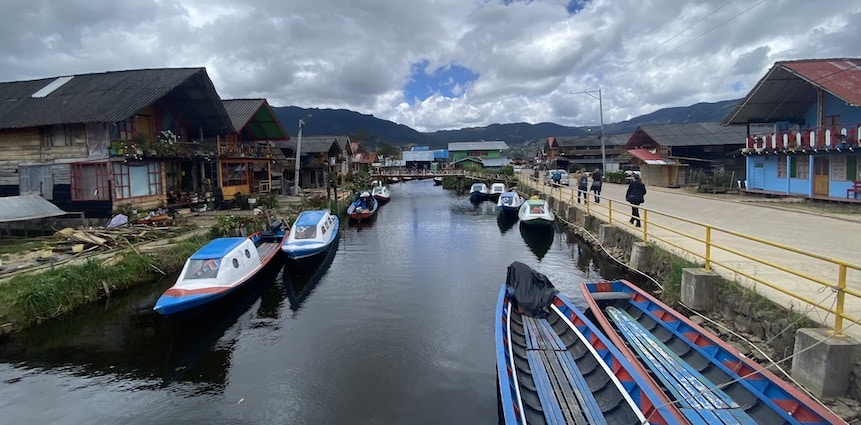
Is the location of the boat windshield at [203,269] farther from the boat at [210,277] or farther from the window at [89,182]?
the window at [89,182]

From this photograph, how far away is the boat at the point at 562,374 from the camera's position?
6594mm

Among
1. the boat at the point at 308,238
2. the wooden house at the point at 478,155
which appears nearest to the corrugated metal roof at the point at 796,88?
the boat at the point at 308,238

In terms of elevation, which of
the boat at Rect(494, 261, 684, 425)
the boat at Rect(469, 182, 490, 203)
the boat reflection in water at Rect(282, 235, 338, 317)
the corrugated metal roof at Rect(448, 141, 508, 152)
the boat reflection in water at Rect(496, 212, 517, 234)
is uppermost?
the corrugated metal roof at Rect(448, 141, 508, 152)

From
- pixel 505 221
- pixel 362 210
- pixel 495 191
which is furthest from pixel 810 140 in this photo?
pixel 495 191

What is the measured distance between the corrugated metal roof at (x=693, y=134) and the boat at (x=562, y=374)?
3835cm

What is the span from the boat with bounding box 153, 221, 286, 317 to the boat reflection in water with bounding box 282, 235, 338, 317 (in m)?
1.47

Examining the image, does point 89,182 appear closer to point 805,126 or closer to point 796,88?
point 796,88

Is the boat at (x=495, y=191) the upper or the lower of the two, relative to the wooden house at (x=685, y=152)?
lower

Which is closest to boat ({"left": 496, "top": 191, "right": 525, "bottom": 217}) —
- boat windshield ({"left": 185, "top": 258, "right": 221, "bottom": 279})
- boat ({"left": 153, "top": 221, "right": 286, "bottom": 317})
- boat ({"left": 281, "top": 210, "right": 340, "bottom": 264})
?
boat ({"left": 281, "top": 210, "right": 340, "bottom": 264})

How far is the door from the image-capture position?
919 inches

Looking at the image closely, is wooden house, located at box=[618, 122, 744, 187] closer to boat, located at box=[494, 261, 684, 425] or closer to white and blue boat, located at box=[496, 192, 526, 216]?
white and blue boat, located at box=[496, 192, 526, 216]

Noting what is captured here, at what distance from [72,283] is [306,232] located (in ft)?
27.3

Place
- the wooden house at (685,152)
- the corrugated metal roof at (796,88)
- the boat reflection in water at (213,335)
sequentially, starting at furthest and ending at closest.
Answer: the wooden house at (685,152), the corrugated metal roof at (796,88), the boat reflection in water at (213,335)

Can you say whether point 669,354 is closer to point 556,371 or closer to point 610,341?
point 610,341
